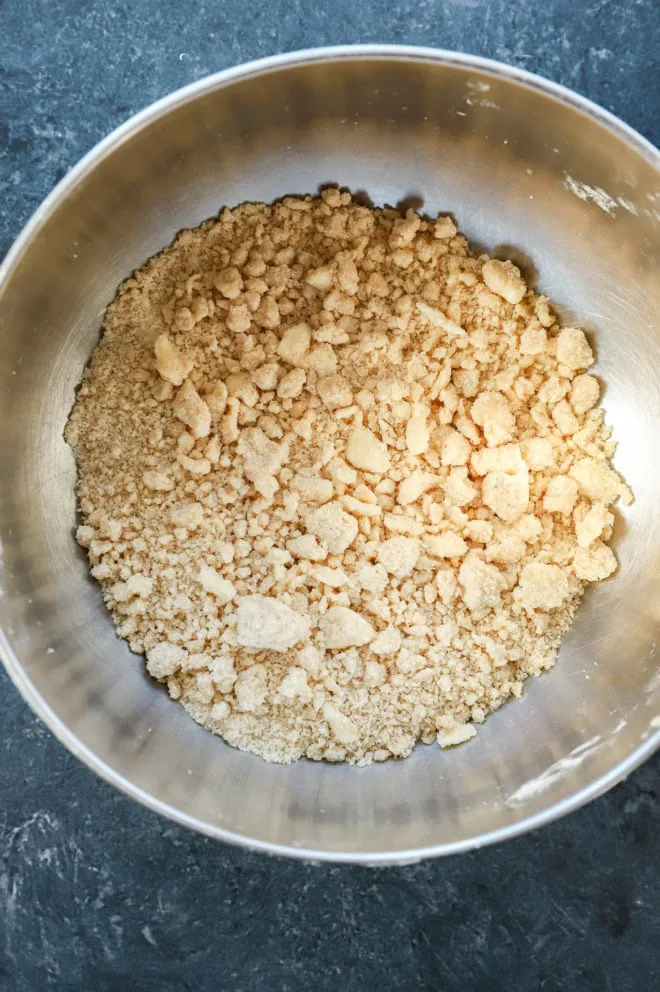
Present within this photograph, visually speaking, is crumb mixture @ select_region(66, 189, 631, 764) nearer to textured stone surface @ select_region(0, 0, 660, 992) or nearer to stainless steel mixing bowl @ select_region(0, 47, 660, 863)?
stainless steel mixing bowl @ select_region(0, 47, 660, 863)

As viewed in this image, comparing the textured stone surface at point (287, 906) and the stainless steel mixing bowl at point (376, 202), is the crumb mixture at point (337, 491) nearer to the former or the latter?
the stainless steel mixing bowl at point (376, 202)

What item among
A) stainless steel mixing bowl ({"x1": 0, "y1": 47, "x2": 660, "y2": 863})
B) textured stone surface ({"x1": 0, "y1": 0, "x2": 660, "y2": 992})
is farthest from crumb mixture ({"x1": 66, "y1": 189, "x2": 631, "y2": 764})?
textured stone surface ({"x1": 0, "y1": 0, "x2": 660, "y2": 992})

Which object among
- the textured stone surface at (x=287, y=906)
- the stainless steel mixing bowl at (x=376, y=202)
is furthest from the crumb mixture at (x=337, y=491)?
the textured stone surface at (x=287, y=906)

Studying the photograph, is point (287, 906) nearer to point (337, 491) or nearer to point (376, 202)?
point (337, 491)

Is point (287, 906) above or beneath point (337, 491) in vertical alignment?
beneath

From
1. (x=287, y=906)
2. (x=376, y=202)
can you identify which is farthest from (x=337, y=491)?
(x=287, y=906)

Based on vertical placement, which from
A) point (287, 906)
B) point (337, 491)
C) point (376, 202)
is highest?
point (376, 202)

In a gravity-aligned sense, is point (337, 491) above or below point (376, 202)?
below
